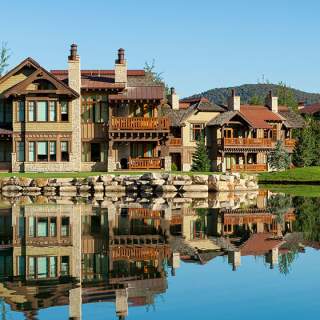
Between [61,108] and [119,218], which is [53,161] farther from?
[119,218]

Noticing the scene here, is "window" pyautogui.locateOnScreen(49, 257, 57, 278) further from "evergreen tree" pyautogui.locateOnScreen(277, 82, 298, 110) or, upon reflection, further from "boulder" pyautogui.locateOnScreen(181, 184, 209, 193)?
"evergreen tree" pyautogui.locateOnScreen(277, 82, 298, 110)

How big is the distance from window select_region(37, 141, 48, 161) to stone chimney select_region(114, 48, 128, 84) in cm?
776

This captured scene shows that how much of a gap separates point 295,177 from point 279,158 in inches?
330

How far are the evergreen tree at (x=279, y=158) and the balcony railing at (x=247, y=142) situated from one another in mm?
1793

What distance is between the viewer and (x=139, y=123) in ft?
167

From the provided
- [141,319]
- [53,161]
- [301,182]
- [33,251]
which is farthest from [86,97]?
[141,319]

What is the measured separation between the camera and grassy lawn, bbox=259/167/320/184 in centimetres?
5300

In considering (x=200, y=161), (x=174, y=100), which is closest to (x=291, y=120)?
(x=174, y=100)

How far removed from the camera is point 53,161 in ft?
163

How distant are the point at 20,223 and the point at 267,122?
50.4 m

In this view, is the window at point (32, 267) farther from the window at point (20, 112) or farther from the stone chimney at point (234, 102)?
the stone chimney at point (234, 102)

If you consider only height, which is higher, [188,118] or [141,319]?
[188,118]

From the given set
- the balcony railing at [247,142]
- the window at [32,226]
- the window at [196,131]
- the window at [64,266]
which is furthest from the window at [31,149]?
the window at [64,266]

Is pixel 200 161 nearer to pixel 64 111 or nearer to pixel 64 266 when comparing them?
pixel 64 111
